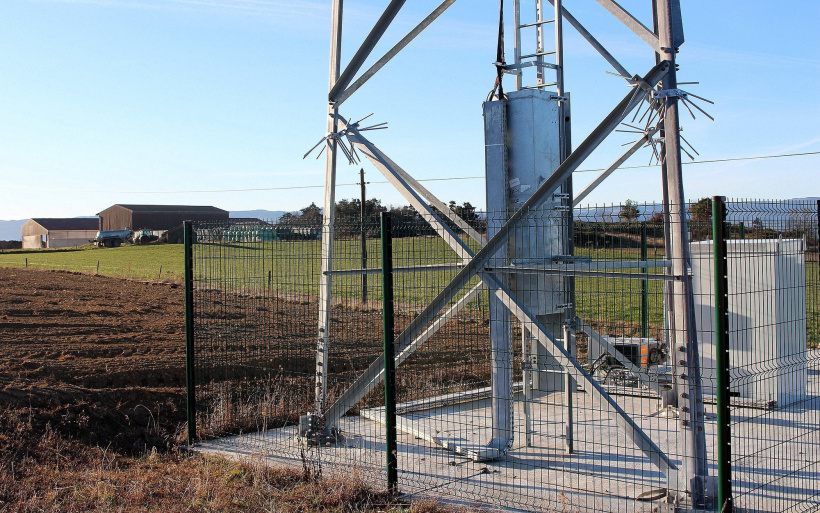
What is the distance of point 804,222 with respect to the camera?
23.2 ft

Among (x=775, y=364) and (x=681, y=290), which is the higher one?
(x=681, y=290)

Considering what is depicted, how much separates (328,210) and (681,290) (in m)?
4.12

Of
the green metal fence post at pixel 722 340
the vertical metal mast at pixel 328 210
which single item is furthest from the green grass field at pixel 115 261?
the green metal fence post at pixel 722 340

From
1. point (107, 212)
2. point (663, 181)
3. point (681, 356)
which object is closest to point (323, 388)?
point (681, 356)

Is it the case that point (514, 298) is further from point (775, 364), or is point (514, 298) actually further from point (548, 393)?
point (775, 364)

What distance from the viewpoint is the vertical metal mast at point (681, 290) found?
5891 mm

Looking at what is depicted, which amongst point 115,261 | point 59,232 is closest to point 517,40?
point 115,261

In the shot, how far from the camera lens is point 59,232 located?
11112 centimetres

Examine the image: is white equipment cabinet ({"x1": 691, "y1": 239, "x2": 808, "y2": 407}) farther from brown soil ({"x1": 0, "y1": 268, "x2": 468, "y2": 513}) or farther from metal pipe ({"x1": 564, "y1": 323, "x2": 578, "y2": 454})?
brown soil ({"x1": 0, "y1": 268, "x2": 468, "y2": 513})

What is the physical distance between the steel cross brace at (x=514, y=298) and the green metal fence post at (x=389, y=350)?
0.66m

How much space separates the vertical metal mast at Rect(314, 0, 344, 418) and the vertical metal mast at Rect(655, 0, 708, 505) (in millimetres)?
3741

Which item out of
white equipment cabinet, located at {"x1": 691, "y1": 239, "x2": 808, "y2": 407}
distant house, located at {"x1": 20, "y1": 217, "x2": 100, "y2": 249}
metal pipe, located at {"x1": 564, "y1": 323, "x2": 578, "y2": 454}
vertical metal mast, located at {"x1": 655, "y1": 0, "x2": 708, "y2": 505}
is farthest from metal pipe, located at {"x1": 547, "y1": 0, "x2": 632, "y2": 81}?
distant house, located at {"x1": 20, "y1": 217, "x2": 100, "y2": 249}

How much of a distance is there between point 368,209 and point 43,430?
22.0 m

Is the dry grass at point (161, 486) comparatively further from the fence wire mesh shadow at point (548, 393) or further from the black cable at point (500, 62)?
the black cable at point (500, 62)
